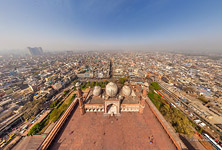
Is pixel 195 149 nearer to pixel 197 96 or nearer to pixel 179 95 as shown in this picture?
pixel 179 95

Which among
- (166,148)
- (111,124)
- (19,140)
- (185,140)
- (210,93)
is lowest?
(19,140)

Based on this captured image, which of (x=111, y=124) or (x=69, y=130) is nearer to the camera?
(x=69, y=130)

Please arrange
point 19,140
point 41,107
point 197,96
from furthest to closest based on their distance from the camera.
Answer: point 197,96 → point 41,107 → point 19,140

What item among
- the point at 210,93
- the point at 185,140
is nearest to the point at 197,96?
the point at 210,93

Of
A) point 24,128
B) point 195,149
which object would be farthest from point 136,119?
point 24,128

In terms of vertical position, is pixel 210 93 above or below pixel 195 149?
above

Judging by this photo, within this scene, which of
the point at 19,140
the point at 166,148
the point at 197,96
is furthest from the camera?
Answer: the point at 197,96
